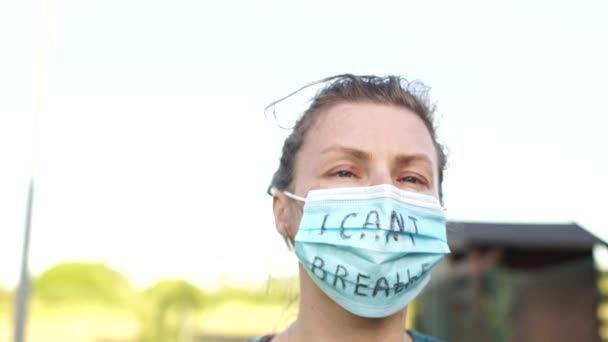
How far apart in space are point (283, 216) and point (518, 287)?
7.43m

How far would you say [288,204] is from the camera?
285 centimetres

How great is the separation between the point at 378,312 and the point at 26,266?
6.92 m

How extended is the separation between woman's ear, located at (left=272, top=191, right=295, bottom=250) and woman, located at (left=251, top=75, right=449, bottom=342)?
0.05 meters

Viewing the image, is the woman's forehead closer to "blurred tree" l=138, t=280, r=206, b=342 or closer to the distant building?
the distant building

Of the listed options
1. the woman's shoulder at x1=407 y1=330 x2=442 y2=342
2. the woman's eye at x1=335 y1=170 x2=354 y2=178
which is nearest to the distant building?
the woman's shoulder at x1=407 y1=330 x2=442 y2=342

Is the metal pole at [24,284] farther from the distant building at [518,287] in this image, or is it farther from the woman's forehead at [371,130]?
the woman's forehead at [371,130]

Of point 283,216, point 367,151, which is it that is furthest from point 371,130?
point 283,216

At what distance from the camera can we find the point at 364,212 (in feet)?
8.76

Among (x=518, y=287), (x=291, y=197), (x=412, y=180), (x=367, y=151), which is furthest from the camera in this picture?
(x=518, y=287)

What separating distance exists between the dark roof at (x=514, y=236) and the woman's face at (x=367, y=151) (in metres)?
6.74

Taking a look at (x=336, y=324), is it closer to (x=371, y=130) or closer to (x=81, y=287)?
(x=371, y=130)

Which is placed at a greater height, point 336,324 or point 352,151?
point 352,151

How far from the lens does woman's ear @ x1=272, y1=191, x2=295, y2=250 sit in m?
2.86

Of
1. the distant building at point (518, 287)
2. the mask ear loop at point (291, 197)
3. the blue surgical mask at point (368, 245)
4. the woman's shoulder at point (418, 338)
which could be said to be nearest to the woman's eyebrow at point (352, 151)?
the blue surgical mask at point (368, 245)
